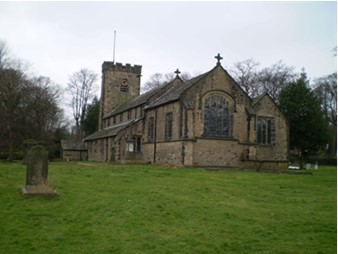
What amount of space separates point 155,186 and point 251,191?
12.4 ft

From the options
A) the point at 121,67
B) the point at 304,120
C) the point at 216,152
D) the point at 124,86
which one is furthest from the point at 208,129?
the point at 121,67

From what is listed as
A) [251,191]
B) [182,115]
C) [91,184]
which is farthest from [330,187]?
[182,115]

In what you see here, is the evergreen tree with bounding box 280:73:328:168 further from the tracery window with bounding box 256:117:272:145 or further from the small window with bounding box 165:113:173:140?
the small window with bounding box 165:113:173:140

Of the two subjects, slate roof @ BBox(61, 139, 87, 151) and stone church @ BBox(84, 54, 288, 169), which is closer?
stone church @ BBox(84, 54, 288, 169)

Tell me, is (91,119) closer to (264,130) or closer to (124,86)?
(124,86)

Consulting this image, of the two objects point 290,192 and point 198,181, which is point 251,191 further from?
point 198,181

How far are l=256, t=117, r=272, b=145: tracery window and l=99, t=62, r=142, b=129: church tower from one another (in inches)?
943

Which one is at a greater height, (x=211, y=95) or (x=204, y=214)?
(x=211, y=95)

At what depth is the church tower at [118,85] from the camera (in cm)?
5366

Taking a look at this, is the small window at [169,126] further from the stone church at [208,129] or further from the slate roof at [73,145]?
the slate roof at [73,145]

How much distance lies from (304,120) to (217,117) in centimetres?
1568

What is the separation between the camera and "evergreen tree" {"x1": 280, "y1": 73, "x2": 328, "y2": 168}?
4166 centimetres

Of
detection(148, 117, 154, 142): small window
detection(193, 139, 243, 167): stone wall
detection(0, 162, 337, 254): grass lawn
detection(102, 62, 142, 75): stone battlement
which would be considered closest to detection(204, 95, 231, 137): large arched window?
detection(193, 139, 243, 167): stone wall

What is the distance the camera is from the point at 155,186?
604 inches
